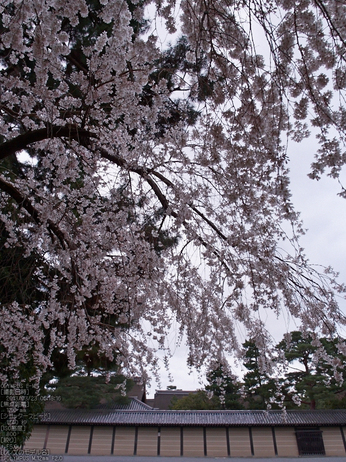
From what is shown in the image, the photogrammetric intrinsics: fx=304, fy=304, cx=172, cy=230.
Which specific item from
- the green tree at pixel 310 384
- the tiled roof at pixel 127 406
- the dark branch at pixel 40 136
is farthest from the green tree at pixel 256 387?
the dark branch at pixel 40 136

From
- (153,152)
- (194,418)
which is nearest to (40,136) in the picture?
(153,152)

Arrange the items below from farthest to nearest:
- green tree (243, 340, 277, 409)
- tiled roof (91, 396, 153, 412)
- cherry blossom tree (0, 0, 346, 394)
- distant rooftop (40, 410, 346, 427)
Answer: green tree (243, 340, 277, 409), tiled roof (91, 396, 153, 412), distant rooftop (40, 410, 346, 427), cherry blossom tree (0, 0, 346, 394)

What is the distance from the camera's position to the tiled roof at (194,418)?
11.1m

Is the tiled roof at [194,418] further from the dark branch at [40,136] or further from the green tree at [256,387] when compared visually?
the dark branch at [40,136]

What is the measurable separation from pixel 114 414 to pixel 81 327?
10.8 metres

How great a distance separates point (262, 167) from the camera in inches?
80.3

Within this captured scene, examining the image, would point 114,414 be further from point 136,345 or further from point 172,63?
point 172,63

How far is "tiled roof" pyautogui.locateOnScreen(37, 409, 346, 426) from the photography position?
11.1 m

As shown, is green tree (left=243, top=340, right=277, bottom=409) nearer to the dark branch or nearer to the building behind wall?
the building behind wall

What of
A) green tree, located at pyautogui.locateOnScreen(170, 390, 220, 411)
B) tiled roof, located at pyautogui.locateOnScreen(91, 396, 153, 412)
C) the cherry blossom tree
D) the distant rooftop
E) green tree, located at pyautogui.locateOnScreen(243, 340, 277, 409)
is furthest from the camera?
green tree, located at pyautogui.locateOnScreen(170, 390, 220, 411)

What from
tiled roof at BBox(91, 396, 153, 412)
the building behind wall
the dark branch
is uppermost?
the dark branch

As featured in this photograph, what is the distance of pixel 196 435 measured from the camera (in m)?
11.1

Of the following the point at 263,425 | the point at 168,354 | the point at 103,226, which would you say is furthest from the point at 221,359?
the point at 263,425

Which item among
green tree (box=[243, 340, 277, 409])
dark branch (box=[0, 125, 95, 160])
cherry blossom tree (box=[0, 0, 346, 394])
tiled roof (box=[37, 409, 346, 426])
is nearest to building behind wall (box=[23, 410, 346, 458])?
tiled roof (box=[37, 409, 346, 426])
